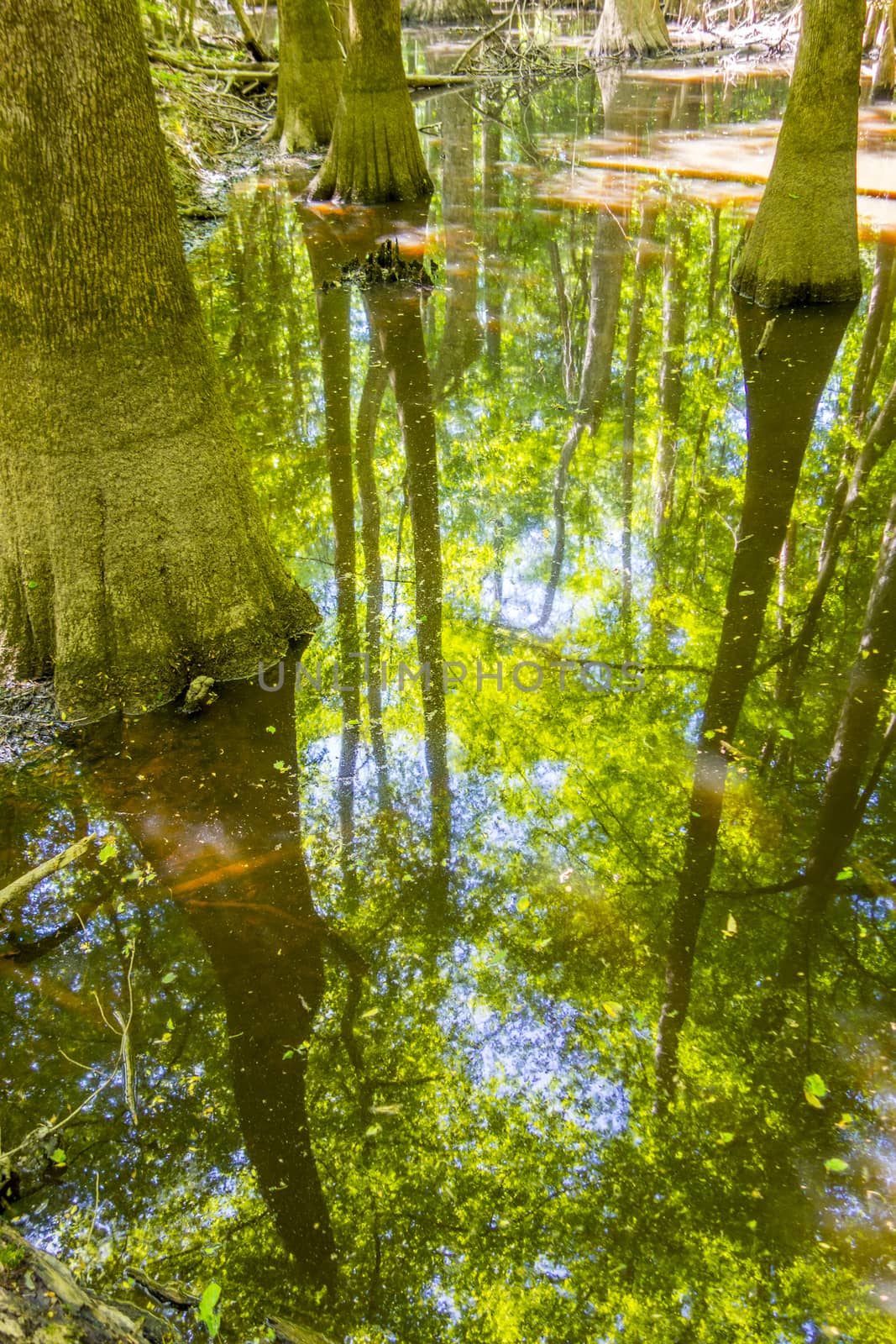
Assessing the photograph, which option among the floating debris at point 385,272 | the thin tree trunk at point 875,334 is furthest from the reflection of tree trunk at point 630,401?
the floating debris at point 385,272

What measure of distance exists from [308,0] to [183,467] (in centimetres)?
1226

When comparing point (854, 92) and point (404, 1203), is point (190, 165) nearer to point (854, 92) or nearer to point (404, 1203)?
point (854, 92)

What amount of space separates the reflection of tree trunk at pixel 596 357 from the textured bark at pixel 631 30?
17874 millimetres

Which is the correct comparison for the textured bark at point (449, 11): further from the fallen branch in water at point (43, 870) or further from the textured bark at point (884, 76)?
the fallen branch in water at point (43, 870)

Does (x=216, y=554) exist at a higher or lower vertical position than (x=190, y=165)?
lower

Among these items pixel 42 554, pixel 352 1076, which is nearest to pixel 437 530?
pixel 42 554

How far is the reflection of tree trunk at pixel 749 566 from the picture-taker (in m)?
3.15

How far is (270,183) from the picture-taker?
13.8 m

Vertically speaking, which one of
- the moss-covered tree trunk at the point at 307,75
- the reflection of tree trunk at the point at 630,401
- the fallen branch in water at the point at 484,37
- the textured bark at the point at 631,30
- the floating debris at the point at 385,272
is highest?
the textured bark at the point at 631,30

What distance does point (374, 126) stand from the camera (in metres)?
11.9

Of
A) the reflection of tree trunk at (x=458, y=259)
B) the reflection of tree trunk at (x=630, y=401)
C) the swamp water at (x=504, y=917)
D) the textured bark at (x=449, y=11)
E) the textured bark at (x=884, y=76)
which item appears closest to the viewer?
the swamp water at (x=504, y=917)

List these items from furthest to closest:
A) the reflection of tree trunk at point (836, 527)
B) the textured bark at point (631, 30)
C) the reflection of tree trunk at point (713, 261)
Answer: the textured bark at point (631, 30), the reflection of tree trunk at point (713, 261), the reflection of tree trunk at point (836, 527)

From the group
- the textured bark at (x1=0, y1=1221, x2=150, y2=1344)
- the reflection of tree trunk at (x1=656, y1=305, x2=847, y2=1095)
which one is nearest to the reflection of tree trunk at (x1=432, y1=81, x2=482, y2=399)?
the reflection of tree trunk at (x1=656, y1=305, x2=847, y2=1095)

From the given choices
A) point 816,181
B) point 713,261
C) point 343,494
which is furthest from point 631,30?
point 343,494
